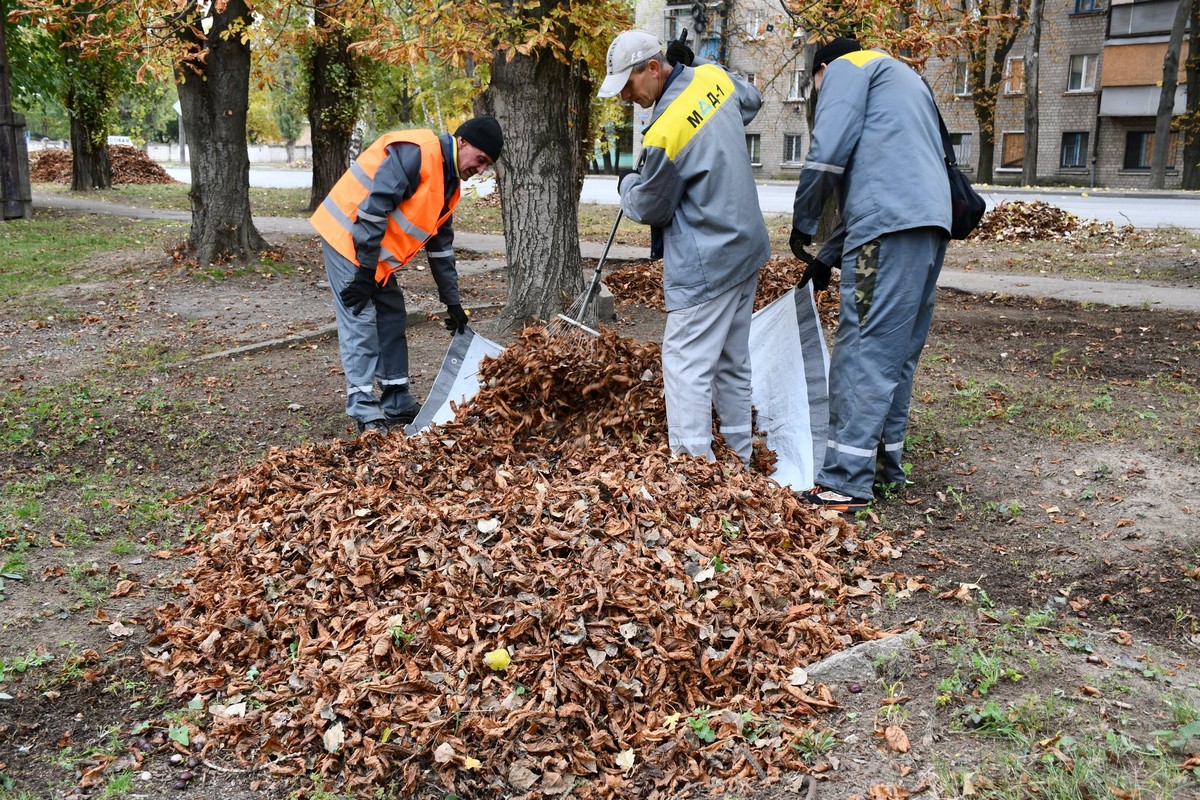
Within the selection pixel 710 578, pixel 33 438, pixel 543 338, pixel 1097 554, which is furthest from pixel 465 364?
pixel 1097 554

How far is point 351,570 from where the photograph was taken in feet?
11.7

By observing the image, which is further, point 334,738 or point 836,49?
point 836,49

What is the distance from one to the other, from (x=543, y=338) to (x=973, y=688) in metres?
2.69

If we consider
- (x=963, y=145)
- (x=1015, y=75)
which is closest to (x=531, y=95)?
(x=1015, y=75)

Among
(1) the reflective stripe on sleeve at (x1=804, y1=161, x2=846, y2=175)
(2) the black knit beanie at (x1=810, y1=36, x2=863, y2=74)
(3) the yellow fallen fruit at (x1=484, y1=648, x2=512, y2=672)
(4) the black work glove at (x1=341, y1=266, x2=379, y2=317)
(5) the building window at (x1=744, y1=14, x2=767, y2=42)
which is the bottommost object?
(3) the yellow fallen fruit at (x1=484, y1=648, x2=512, y2=672)

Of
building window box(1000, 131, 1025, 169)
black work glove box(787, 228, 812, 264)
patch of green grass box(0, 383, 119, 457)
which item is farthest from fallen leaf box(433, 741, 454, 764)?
building window box(1000, 131, 1025, 169)

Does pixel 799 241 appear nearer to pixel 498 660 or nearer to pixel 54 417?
pixel 498 660

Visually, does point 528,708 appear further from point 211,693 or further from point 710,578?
point 211,693

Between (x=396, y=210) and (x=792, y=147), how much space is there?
39137mm

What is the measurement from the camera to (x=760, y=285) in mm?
8812

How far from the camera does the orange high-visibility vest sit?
5027 millimetres

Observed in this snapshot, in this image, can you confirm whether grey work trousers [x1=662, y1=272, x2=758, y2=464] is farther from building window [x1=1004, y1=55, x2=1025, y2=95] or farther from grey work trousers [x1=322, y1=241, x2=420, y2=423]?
building window [x1=1004, y1=55, x2=1025, y2=95]

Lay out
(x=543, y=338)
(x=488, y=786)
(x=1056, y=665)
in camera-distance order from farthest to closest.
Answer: (x=543, y=338), (x=1056, y=665), (x=488, y=786)

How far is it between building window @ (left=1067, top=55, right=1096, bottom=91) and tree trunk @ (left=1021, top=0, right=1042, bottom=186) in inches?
337
